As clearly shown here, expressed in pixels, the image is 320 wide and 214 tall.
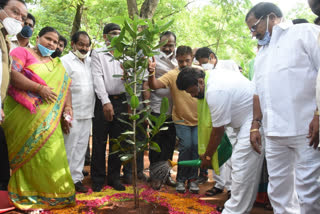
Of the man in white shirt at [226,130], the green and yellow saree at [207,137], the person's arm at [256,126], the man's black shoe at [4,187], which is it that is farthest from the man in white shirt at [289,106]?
the man's black shoe at [4,187]

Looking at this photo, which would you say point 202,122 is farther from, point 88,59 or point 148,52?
point 88,59

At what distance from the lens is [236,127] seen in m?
3.02

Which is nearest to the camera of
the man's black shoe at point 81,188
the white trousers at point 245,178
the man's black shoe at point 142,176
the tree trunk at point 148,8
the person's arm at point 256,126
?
the person's arm at point 256,126

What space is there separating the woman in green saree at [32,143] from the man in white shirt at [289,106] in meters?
2.06

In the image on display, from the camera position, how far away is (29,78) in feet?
10.1

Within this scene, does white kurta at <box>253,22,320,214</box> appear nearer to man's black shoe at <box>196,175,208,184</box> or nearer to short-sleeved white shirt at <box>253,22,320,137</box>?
short-sleeved white shirt at <box>253,22,320,137</box>

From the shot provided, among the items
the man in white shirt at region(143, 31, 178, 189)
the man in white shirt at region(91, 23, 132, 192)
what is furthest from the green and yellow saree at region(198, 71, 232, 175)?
the man in white shirt at region(91, 23, 132, 192)

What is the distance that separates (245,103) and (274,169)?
0.74 meters

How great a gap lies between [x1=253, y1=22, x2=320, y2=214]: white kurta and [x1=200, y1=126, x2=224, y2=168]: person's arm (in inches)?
20.2

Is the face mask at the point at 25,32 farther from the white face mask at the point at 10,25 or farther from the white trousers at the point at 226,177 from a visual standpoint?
the white trousers at the point at 226,177

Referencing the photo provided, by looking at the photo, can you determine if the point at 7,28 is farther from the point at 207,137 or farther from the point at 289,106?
the point at 289,106

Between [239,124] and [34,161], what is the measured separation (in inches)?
82.4

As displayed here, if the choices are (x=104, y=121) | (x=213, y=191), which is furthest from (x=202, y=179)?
(x=104, y=121)

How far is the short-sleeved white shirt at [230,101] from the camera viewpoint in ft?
9.27
